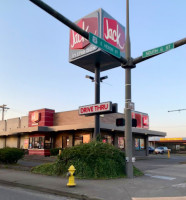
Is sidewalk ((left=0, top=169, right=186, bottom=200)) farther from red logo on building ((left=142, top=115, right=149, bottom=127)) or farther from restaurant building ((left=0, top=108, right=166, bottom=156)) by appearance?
red logo on building ((left=142, top=115, right=149, bottom=127))

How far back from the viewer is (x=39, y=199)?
7.95 metres

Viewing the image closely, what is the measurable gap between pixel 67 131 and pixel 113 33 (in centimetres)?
1538

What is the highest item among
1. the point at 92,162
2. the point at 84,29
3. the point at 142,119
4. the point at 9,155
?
the point at 84,29

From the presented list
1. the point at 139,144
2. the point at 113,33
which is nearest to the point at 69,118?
the point at 139,144

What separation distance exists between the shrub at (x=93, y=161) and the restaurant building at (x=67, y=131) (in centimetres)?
1232

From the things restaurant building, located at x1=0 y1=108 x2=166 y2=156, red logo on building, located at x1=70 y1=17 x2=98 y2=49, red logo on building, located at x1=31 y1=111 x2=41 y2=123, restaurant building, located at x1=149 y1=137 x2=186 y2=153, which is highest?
red logo on building, located at x1=70 y1=17 x2=98 y2=49

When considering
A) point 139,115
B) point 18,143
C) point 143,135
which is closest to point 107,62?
point 139,115

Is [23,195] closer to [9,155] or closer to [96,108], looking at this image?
[96,108]

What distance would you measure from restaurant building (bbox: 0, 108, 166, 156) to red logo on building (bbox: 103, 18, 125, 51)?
31.1ft

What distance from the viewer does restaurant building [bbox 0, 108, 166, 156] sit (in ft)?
92.1

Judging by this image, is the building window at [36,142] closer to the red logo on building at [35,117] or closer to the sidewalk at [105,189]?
the red logo on building at [35,117]

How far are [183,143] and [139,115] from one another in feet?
131

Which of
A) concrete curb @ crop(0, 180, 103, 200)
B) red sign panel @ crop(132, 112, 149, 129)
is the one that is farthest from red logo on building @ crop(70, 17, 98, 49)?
red sign panel @ crop(132, 112, 149, 129)

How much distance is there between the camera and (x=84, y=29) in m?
19.0
